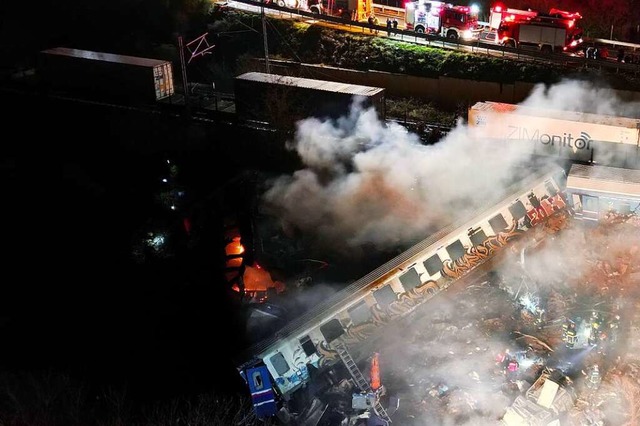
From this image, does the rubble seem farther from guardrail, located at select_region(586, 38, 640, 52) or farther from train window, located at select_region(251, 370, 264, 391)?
guardrail, located at select_region(586, 38, 640, 52)

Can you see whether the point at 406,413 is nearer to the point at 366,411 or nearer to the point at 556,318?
the point at 366,411

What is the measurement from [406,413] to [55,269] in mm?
12024

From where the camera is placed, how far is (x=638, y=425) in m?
12.2

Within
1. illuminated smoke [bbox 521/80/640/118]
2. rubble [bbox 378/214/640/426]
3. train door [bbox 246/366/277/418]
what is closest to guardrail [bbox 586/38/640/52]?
illuminated smoke [bbox 521/80/640/118]

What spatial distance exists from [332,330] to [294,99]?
A: 11.3 meters

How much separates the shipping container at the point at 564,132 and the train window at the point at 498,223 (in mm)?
3915

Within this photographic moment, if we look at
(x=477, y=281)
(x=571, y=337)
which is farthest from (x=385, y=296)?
(x=571, y=337)

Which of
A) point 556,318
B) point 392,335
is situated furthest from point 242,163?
point 556,318

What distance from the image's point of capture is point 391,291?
582 inches

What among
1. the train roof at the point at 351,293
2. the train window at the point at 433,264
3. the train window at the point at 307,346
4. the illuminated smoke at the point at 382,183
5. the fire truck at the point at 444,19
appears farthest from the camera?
the fire truck at the point at 444,19

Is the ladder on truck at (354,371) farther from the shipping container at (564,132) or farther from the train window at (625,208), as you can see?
the shipping container at (564,132)

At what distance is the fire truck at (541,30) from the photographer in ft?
78.7

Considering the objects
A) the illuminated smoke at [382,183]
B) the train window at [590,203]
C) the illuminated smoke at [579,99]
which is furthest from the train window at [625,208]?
the illuminated smoke at [579,99]

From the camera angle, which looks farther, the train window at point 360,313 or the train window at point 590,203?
the train window at point 590,203
